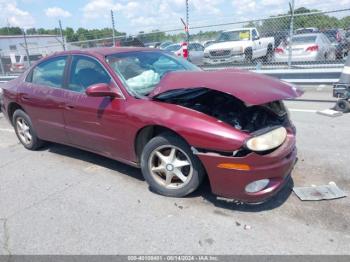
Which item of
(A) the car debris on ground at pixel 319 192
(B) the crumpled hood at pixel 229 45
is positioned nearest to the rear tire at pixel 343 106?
(A) the car debris on ground at pixel 319 192

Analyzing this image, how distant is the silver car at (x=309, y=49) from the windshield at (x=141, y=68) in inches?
313

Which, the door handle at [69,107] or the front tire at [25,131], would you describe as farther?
the front tire at [25,131]

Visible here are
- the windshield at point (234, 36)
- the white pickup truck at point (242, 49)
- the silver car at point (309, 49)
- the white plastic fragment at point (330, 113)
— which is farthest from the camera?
the windshield at point (234, 36)

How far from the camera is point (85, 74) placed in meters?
4.21

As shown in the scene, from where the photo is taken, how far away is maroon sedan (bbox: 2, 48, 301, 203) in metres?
3.02

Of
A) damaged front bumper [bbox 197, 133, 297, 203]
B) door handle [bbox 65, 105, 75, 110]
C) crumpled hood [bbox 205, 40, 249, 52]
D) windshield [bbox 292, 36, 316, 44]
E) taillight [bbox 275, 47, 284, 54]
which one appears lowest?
damaged front bumper [bbox 197, 133, 297, 203]

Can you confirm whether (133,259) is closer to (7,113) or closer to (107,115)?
(107,115)

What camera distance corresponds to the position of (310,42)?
11523 mm

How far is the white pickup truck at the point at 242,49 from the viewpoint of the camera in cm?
1336

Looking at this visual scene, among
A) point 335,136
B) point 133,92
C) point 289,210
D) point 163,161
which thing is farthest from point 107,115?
point 335,136

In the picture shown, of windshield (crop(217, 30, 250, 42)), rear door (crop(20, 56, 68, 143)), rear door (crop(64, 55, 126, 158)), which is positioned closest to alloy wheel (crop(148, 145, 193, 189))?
rear door (crop(64, 55, 126, 158))

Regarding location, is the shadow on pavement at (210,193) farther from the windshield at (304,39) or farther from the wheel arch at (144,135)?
the windshield at (304,39)

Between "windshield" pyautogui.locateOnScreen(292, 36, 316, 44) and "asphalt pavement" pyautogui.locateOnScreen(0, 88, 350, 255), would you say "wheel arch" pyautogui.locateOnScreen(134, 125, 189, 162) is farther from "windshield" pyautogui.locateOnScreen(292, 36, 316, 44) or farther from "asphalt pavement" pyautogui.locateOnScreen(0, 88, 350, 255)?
"windshield" pyautogui.locateOnScreen(292, 36, 316, 44)

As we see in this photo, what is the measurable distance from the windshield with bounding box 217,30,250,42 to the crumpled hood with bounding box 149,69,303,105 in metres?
11.0
